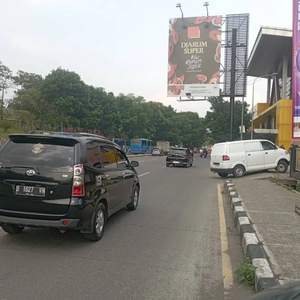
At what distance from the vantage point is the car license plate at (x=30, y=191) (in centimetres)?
491

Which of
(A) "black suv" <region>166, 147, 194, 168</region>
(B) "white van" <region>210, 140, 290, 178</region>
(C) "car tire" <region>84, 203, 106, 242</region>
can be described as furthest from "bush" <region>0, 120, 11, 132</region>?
(C) "car tire" <region>84, 203, 106, 242</region>

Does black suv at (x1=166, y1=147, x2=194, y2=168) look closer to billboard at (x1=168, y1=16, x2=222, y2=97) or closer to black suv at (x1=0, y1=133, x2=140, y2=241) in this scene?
billboard at (x1=168, y1=16, x2=222, y2=97)

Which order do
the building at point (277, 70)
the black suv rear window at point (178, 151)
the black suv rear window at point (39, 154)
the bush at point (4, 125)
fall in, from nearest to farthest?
1. the black suv rear window at point (39, 154)
2. the black suv rear window at point (178, 151)
3. the building at point (277, 70)
4. the bush at point (4, 125)

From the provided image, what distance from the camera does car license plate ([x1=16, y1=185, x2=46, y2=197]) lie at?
491cm

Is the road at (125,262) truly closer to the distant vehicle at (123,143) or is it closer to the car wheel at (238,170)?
the car wheel at (238,170)

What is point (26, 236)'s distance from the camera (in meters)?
5.61

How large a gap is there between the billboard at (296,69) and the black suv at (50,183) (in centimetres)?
882

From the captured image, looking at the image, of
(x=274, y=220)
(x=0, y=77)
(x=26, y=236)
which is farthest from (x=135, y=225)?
(x=0, y=77)

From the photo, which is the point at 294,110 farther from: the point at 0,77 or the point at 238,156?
the point at 0,77

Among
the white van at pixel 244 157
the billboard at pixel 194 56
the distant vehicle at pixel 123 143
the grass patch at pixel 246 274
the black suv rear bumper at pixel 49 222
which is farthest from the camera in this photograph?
the distant vehicle at pixel 123 143

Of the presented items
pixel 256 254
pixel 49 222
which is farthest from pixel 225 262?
pixel 49 222

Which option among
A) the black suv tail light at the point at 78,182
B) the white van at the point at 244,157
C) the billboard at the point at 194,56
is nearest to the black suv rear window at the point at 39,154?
the black suv tail light at the point at 78,182

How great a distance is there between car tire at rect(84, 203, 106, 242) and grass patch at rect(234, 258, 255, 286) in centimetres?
231

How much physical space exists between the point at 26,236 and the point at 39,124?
35475 mm
